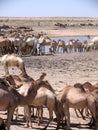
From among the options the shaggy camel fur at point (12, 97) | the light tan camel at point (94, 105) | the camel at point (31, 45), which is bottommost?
the camel at point (31, 45)

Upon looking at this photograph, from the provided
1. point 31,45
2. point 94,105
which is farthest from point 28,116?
point 31,45

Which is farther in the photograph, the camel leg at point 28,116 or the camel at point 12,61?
the camel at point 12,61

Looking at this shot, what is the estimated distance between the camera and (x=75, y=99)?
937 cm

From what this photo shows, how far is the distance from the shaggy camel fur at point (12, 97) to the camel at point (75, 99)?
99cm

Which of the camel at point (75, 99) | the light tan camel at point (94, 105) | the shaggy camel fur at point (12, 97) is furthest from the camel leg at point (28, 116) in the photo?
the light tan camel at point (94, 105)

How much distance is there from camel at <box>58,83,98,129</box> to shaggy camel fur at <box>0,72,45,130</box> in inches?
39.0

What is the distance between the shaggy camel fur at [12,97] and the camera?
27.4ft

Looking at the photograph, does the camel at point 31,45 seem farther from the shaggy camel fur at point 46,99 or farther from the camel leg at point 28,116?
the shaggy camel fur at point 46,99

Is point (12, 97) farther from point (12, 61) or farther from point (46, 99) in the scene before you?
point (12, 61)

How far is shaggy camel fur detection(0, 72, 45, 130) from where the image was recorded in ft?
27.4

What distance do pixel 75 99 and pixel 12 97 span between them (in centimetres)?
153

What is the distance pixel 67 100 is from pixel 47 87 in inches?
22.5

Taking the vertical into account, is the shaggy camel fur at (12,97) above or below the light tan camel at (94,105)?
above

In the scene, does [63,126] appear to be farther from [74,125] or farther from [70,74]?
[70,74]
